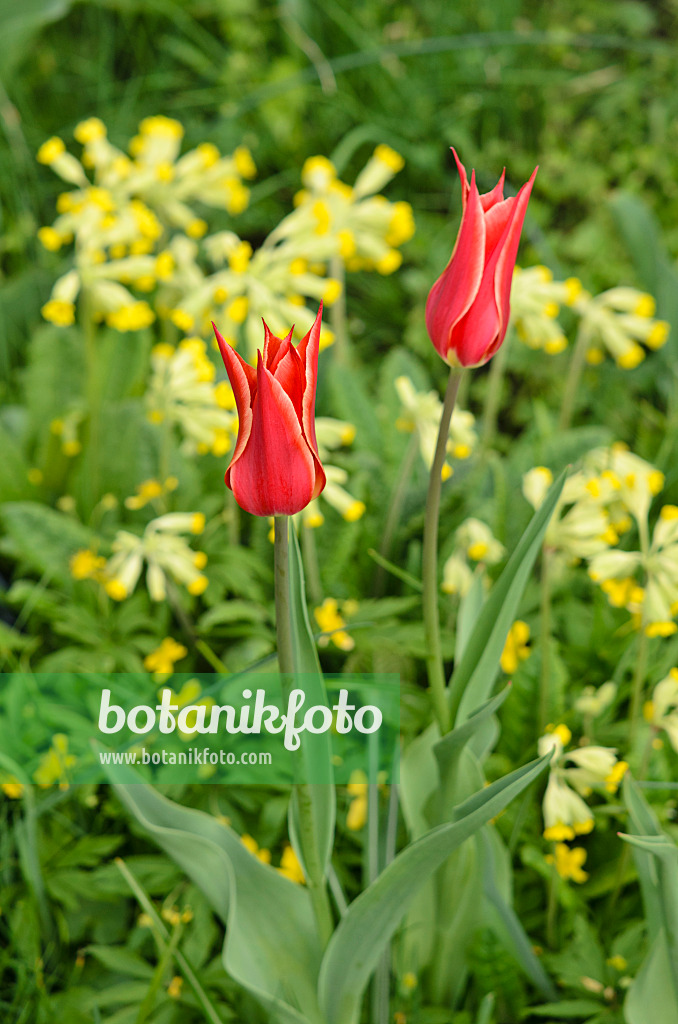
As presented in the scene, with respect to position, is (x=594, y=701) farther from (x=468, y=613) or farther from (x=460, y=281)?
(x=460, y=281)

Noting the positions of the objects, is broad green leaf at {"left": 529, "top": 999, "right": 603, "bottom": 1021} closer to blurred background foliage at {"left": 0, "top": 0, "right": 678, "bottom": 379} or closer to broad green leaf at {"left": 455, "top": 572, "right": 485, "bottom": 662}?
broad green leaf at {"left": 455, "top": 572, "right": 485, "bottom": 662}

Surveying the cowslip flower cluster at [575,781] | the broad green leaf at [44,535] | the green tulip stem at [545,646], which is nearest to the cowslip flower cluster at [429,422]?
the green tulip stem at [545,646]

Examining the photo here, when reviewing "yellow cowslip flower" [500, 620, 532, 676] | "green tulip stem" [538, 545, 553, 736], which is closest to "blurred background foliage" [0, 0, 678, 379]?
"yellow cowslip flower" [500, 620, 532, 676]

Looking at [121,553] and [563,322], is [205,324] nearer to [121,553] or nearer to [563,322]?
[121,553]

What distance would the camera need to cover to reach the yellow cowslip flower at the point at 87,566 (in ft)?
5.21

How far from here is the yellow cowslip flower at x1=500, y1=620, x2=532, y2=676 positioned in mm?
1423

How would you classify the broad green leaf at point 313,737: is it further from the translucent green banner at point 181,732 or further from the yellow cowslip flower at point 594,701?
the yellow cowslip flower at point 594,701

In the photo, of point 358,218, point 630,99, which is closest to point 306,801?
point 358,218

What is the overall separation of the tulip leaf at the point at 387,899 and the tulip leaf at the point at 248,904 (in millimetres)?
56

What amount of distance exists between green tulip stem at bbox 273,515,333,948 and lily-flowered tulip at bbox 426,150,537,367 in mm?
225

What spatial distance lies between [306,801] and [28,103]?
286 cm

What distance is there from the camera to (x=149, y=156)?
1.76m

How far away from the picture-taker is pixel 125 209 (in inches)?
65.5

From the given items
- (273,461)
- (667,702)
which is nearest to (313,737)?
(273,461)
